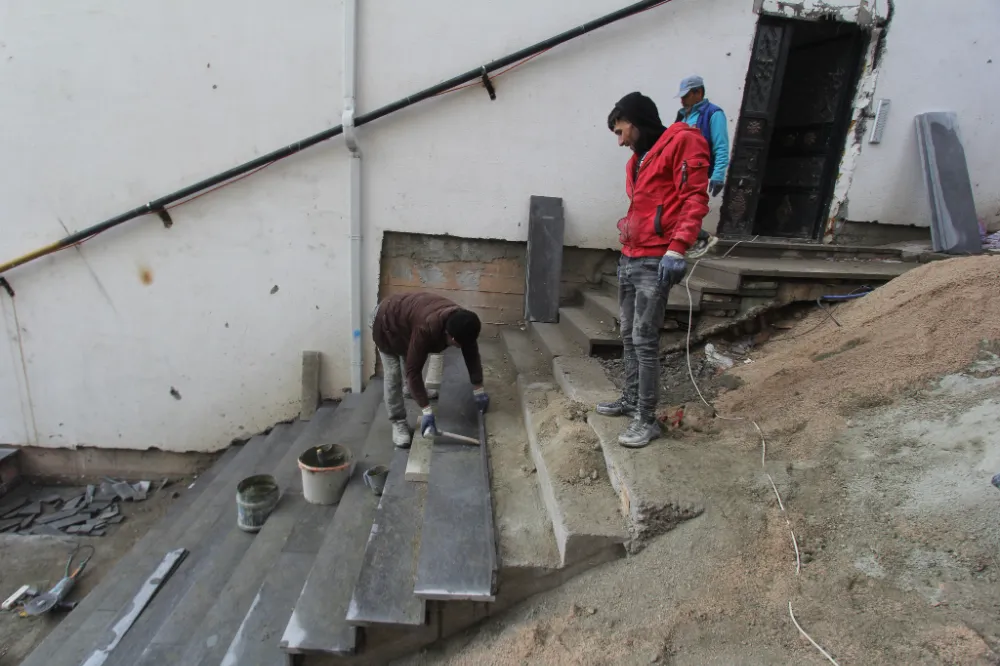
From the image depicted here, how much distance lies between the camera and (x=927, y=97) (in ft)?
13.6

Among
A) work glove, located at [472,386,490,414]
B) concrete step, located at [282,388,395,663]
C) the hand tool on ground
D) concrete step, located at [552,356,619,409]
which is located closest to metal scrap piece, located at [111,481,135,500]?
the hand tool on ground

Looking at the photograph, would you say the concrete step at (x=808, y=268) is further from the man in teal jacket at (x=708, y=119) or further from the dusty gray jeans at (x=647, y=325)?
the dusty gray jeans at (x=647, y=325)

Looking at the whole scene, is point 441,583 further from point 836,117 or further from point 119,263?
point 836,117

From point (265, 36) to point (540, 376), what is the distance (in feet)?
11.2

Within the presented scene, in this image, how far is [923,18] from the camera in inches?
157

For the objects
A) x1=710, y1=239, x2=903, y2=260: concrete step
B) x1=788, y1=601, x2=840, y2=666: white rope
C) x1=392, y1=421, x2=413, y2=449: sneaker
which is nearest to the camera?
x1=788, y1=601, x2=840, y2=666: white rope

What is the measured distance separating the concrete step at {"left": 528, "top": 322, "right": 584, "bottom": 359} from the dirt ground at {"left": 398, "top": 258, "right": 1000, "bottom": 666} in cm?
130

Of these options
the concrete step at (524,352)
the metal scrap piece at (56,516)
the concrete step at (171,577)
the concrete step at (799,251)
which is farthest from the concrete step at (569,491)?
the metal scrap piece at (56,516)

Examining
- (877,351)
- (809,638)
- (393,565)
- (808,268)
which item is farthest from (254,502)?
(808,268)

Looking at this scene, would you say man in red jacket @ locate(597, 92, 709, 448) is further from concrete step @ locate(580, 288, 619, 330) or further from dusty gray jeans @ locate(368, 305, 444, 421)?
dusty gray jeans @ locate(368, 305, 444, 421)

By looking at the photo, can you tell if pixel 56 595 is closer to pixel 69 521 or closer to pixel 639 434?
pixel 69 521

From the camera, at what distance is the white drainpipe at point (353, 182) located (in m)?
3.80

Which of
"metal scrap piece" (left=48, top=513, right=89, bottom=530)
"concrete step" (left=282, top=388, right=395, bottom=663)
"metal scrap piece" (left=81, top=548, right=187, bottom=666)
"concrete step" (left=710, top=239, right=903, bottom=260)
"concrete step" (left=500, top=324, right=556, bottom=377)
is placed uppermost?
"concrete step" (left=710, top=239, right=903, bottom=260)

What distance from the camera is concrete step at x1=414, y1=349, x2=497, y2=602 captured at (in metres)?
1.84
